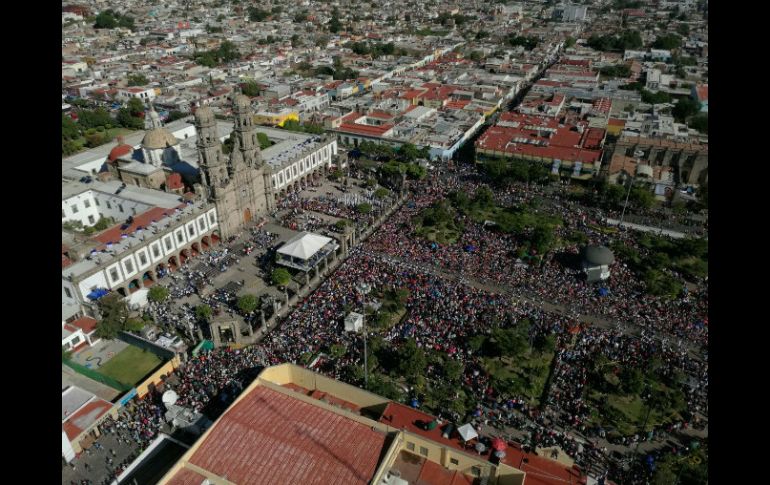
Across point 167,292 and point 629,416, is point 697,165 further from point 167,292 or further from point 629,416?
point 167,292

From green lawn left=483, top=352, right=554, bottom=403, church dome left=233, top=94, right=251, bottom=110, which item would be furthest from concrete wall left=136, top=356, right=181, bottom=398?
church dome left=233, top=94, right=251, bottom=110

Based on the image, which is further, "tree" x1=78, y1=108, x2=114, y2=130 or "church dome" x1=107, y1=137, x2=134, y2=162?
"tree" x1=78, y1=108, x2=114, y2=130

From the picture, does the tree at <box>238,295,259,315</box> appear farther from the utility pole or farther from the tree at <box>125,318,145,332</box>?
the utility pole

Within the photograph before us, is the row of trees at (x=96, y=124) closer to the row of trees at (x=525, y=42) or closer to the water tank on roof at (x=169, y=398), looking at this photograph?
the water tank on roof at (x=169, y=398)

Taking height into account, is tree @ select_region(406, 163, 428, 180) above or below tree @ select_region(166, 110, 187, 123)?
below

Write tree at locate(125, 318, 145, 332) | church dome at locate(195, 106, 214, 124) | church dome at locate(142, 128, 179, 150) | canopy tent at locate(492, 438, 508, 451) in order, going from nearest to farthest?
canopy tent at locate(492, 438, 508, 451) → tree at locate(125, 318, 145, 332) → church dome at locate(195, 106, 214, 124) → church dome at locate(142, 128, 179, 150)

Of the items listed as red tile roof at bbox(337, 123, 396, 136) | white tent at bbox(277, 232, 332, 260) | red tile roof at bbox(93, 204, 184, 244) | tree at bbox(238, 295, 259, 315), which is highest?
red tile roof at bbox(93, 204, 184, 244)

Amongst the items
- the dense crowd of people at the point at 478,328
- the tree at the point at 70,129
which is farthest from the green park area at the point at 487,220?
the tree at the point at 70,129

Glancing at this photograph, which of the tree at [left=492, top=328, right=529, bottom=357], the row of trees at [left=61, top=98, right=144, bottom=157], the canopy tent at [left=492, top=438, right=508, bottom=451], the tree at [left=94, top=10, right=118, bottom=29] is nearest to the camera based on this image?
the canopy tent at [left=492, top=438, right=508, bottom=451]

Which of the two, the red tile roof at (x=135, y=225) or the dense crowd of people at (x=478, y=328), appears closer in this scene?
the dense crowd of people at (x=478, y=328)
